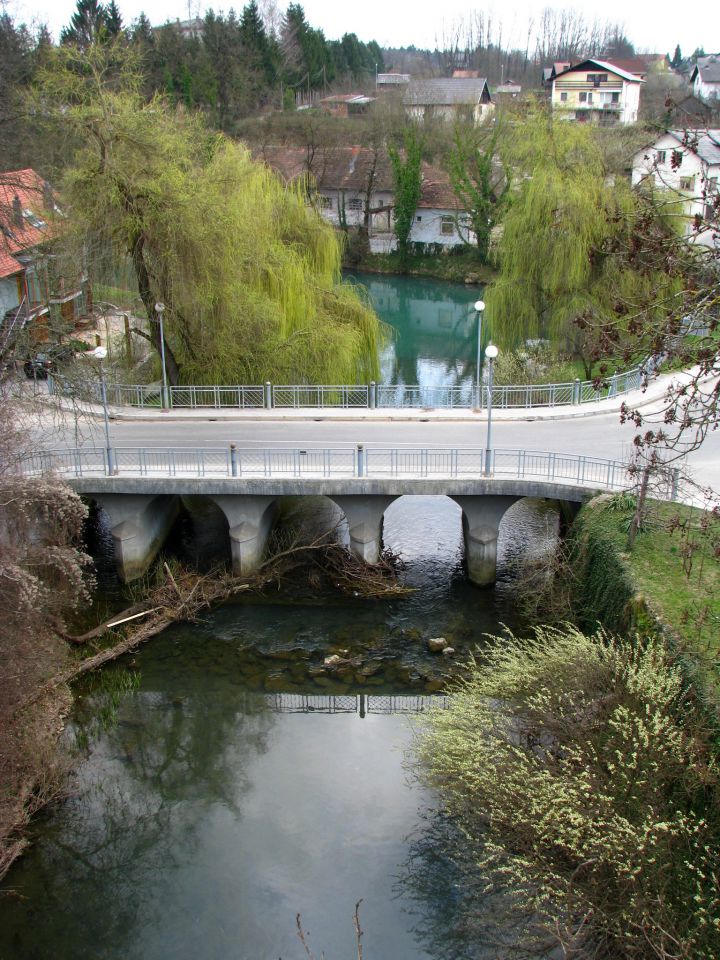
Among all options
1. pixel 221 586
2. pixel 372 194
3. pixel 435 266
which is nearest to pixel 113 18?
pixel 372 194

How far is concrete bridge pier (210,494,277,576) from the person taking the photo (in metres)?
22.4

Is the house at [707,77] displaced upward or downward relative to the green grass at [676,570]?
upward

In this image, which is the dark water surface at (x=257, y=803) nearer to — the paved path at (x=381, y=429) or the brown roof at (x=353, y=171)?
the paved path at (x=381, y=429)

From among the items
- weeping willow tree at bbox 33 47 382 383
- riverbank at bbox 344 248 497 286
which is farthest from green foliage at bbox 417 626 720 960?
riverbank at bbox 344 248 497 286

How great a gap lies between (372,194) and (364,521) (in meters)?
48.2

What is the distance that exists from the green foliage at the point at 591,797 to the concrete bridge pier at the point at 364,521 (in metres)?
7.92

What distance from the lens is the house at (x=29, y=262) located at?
19906 mm

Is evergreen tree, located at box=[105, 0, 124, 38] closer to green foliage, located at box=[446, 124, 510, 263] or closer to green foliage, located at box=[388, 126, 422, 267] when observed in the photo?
green foliage, located at box=[388, 126, 422, 267]

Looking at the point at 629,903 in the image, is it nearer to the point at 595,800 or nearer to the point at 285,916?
the point at 595,800

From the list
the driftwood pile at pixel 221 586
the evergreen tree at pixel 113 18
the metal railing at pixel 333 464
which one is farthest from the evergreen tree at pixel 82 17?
the driftwood pile at pixel 221 586

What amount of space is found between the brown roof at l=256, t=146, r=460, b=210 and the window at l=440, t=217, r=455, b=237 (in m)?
0.87

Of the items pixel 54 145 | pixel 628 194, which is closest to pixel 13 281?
pixel 54 145

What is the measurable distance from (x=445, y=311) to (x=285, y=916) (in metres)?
45.3

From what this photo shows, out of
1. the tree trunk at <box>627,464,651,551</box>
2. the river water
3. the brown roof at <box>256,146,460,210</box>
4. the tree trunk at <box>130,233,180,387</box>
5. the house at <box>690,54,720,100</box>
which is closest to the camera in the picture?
the river water
